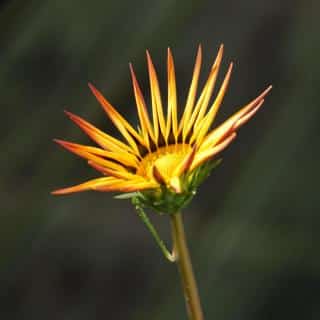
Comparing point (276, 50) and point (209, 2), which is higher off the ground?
point (209, 2)

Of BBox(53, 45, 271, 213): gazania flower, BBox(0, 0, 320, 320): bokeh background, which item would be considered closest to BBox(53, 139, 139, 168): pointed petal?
BBox(53, 45, 271, 213): gazania flower

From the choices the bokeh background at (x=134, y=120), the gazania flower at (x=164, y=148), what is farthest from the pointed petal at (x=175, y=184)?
the bokeh background at (x=134, y=120)

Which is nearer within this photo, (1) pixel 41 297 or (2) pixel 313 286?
(2) pixel 313 286

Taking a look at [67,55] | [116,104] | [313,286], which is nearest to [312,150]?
[313,286]

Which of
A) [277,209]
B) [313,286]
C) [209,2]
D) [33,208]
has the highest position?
[209,2]

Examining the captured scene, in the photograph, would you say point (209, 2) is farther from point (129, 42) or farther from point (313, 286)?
point (313, 286)
